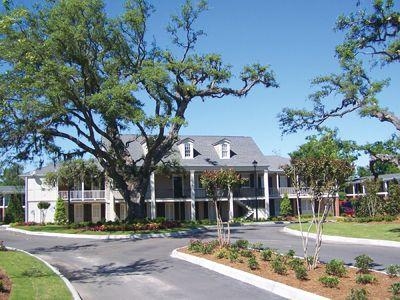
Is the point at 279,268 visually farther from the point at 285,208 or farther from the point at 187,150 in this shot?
the point at 285,208

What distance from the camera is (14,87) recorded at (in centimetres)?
2500

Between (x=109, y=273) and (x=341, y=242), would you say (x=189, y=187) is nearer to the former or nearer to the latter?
(x=341, y=242)

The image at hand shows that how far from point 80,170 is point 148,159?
11.6 meters

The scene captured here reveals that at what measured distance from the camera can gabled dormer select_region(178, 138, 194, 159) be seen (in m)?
51.0

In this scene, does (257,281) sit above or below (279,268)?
below

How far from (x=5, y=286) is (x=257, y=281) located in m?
6.31

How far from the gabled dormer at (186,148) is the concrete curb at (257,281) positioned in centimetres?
3297

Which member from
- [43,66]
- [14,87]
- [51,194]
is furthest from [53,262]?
[51,194]

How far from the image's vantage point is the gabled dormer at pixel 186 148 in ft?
167

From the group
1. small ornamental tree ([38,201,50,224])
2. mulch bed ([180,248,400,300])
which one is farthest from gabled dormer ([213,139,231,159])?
mulch bed ([180,248,400,300])

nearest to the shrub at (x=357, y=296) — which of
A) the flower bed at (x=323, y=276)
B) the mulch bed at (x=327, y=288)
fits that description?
the flower bed at (x=323, y=276)

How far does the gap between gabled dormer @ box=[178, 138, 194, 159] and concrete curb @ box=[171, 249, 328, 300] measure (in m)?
33.0

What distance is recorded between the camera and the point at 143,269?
16625 millimetres

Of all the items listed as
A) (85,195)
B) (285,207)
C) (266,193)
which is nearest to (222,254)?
(285,207)
